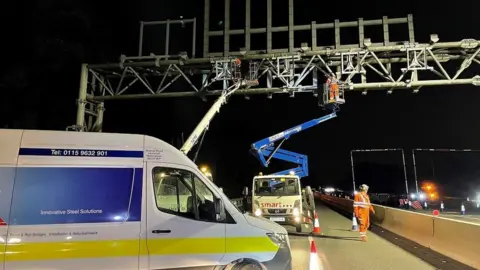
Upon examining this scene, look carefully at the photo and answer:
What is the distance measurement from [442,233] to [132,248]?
25.0 ft

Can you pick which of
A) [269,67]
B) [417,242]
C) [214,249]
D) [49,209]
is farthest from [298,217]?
[49,209]

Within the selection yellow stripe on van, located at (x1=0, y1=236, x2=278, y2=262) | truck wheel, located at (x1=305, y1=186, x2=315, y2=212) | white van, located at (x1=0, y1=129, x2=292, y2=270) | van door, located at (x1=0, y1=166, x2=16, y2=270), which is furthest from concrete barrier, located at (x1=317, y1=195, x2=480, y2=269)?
van door, located at (x1=0, y1=166, x2=16, y2=270)

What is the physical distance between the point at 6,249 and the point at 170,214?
73.2 inches

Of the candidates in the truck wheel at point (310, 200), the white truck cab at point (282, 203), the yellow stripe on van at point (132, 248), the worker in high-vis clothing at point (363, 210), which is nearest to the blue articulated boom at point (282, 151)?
the truck wheel at point (310, 200)

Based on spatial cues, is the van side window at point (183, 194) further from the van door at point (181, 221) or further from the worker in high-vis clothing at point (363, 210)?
the worker in high-vis clothing at point (363, 210)

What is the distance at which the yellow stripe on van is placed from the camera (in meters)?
4.82

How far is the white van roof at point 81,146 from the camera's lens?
509 cm

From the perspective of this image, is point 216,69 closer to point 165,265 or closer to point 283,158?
point 283,158

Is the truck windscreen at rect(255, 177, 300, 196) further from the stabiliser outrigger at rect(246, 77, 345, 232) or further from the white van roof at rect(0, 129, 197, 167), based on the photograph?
the white van roof at rect(0, 129, 197, 167)

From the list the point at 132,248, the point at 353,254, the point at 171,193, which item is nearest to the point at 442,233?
the point at 353,254

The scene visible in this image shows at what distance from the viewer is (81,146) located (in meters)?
5.27

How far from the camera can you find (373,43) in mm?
15922

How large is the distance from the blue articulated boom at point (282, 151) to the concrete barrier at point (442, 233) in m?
6.22

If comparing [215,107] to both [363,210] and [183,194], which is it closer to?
[363,210]
